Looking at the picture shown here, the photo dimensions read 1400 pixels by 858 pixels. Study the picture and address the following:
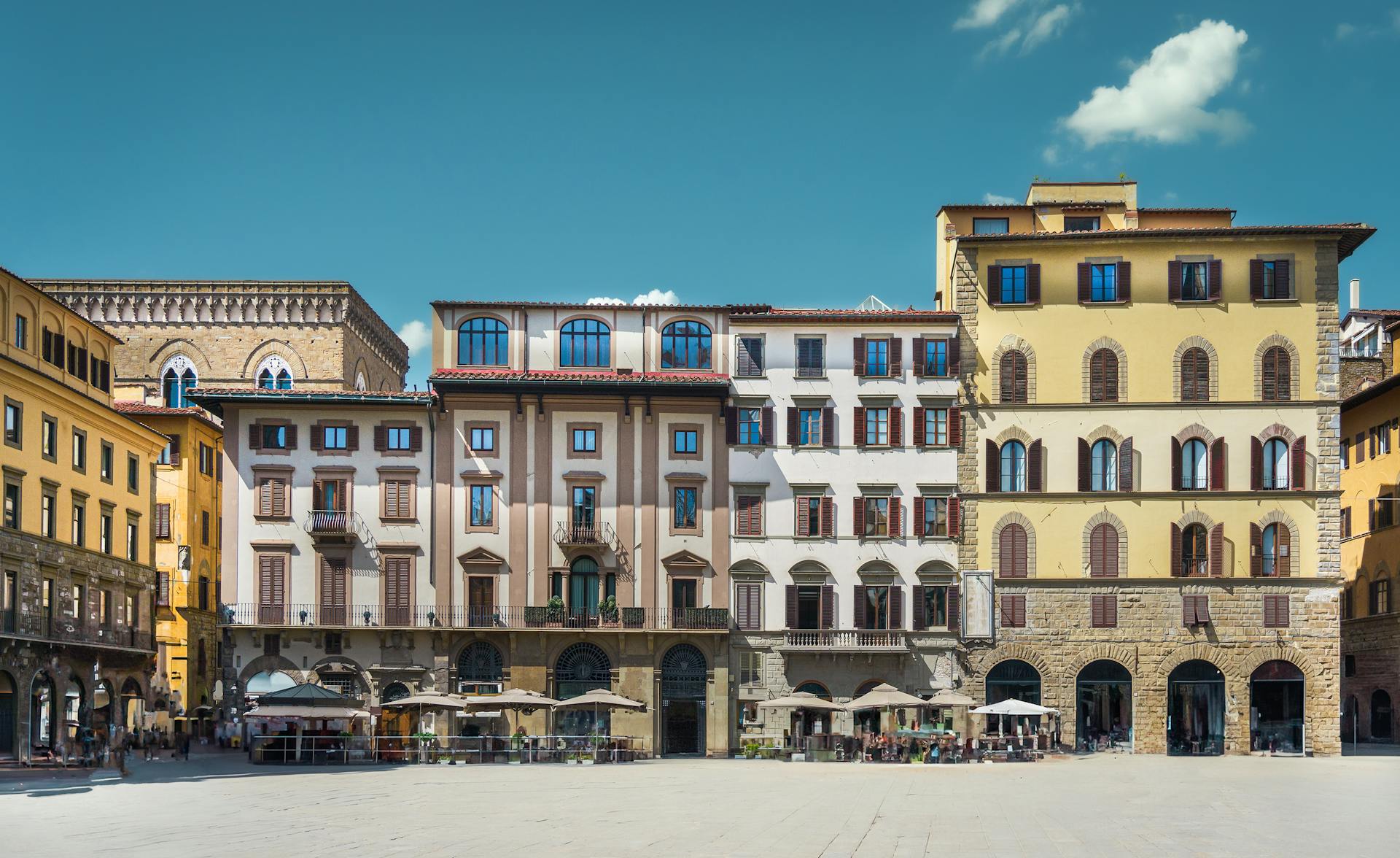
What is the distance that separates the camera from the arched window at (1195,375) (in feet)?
229

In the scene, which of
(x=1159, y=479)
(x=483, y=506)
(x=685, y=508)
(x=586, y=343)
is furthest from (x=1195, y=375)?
(x=483, y=506)

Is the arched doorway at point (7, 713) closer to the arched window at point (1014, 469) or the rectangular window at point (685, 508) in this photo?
the rectangular window at point (685, 508)

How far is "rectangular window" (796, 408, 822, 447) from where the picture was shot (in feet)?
233

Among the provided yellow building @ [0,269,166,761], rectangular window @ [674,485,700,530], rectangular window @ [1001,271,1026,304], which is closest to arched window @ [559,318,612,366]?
rectangular window @ [674,485,700,530]

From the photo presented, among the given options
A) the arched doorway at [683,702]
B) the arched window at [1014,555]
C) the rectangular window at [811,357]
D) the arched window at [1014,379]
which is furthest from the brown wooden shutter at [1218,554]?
the arched doorway at [683,702]

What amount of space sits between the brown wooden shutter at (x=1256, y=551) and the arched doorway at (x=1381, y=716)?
14.2m

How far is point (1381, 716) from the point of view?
78.7 meters

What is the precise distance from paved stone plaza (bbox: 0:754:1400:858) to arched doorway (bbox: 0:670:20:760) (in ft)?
27.0

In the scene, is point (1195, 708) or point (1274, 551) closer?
point (1195, 708)

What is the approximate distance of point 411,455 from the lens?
7075 centimetres

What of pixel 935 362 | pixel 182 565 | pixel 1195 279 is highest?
pixel 1195 279

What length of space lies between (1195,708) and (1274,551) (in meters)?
7.51

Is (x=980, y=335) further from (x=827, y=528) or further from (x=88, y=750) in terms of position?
(x=88, y=750)

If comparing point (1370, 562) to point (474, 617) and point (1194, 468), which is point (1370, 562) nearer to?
point (1194, 468)
